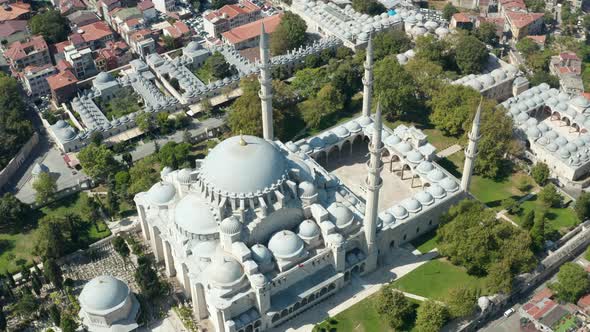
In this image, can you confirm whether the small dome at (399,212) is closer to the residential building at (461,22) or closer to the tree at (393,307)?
the tree at (393,307)

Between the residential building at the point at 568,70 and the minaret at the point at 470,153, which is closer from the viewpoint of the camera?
the minaret at the point at 470,153

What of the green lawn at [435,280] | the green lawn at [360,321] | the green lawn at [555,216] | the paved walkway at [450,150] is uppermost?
the paved walkway at [450,150]

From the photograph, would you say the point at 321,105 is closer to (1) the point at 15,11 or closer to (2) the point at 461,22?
(2) the point at 461,22

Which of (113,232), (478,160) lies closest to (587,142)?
(478,160)

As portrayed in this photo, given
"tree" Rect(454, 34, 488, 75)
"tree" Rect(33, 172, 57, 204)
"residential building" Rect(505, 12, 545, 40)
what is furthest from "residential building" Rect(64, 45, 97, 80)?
"residential building" Rect(505, 12, 545, 40)

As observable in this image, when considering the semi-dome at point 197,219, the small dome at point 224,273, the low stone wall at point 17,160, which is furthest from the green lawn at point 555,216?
the low stone wall at point 17,160

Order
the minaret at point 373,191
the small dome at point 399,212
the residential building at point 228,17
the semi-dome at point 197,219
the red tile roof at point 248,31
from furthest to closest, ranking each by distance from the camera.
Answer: the residential building at point 228,17
the red tile roof at point 248,31
the small dome at point 399,212
the semi-dome at point 197,219
the minaret at point 373,191

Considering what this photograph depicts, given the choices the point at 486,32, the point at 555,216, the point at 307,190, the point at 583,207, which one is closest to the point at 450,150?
the point at 555,216

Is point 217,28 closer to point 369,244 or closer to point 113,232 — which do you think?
point 113,232
